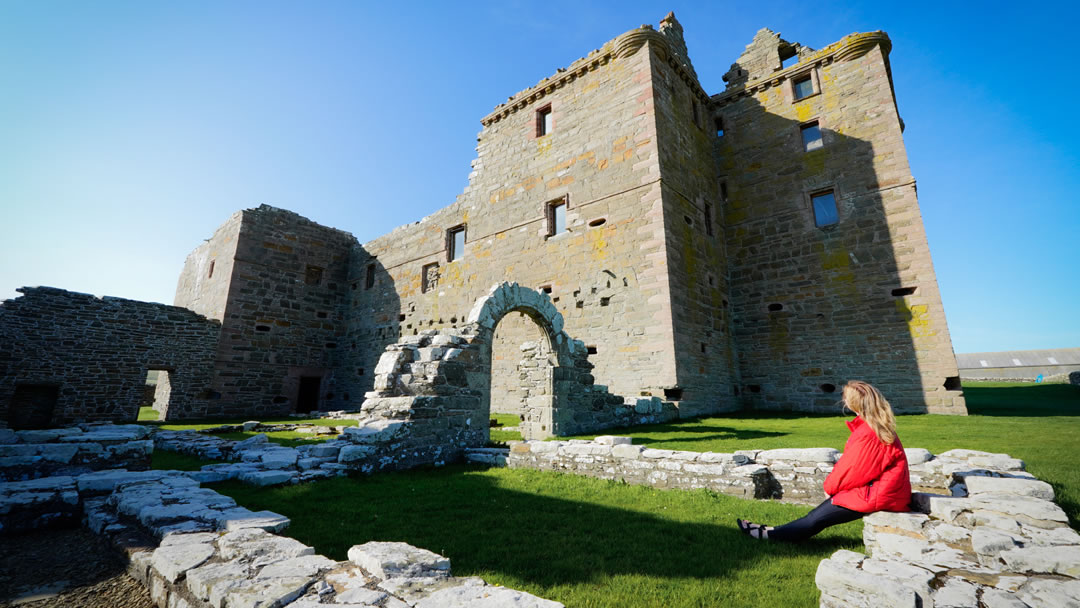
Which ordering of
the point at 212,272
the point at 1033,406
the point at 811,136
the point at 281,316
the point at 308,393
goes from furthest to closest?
the point at 308,393
the point at 212,272
the point at 281,316
the point at 811,136
the point at 1033,406

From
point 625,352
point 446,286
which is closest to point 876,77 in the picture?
point 625,352

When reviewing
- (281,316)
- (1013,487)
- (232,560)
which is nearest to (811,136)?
(1013,487)

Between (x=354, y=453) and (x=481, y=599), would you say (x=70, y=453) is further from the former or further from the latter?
(x=481, y=599)

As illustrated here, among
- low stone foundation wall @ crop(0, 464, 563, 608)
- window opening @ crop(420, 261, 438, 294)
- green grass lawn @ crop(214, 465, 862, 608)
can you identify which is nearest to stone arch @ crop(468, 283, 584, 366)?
green grass lawn @ crop(214, 465, 862, 608)

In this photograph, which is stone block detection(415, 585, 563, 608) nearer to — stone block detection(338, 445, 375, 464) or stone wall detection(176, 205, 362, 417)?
stone block detection(338, 445, 375, 464)

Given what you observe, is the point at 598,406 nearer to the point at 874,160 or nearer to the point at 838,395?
the point at 838,395

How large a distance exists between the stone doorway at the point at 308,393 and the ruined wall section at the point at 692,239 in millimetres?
15518

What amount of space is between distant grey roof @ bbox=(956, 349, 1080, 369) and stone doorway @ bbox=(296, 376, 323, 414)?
38.8 m

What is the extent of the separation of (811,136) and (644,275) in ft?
24.4

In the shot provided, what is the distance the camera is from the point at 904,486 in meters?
3.22

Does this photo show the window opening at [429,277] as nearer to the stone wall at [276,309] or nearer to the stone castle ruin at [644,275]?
the stone castle ruin at [644,275]

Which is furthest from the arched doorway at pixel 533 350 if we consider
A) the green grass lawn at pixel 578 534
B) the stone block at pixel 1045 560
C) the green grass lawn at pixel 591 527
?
the stone block at pixel 1045 560

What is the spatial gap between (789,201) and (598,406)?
365 inches

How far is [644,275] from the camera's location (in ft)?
38.4
